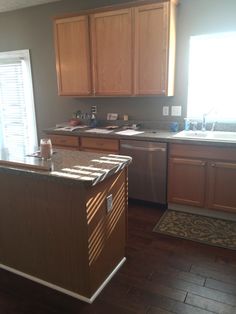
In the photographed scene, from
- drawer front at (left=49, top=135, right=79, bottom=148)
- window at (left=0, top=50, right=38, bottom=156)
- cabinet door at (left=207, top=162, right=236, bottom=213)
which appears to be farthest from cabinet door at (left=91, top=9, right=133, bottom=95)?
window at (left=0, top=50, right=38, bottom=156)

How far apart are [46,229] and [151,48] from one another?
2347 mm

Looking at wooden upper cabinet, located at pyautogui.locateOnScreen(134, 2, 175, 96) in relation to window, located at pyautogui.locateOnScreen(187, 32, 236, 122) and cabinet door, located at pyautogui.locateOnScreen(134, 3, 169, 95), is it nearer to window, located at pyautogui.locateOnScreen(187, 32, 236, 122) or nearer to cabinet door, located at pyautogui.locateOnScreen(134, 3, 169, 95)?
cabinet door, located at pyautogui.locateOnScreen(134, 3, 169, 95)

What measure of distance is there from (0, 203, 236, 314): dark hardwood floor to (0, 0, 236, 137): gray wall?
1.83 metres

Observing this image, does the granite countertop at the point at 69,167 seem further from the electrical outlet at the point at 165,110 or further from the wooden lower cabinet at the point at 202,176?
the electrical outlet at the point at 165,110

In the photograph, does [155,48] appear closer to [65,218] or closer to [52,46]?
[52,46]

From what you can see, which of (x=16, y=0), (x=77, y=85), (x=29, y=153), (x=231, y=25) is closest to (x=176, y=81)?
(x=231, y=25)

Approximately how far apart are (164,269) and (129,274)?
11.7 inches

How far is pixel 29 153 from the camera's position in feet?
7.10

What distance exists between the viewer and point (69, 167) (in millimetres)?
1793

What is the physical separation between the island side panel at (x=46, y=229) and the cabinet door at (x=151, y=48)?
2.00 m

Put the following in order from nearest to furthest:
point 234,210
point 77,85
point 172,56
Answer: point 234,210
point 172,56
point 77,85

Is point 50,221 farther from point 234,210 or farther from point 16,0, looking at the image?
point 16,0

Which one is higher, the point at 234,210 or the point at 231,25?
the point at 231,25

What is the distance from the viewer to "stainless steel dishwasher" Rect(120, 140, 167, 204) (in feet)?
9.98
